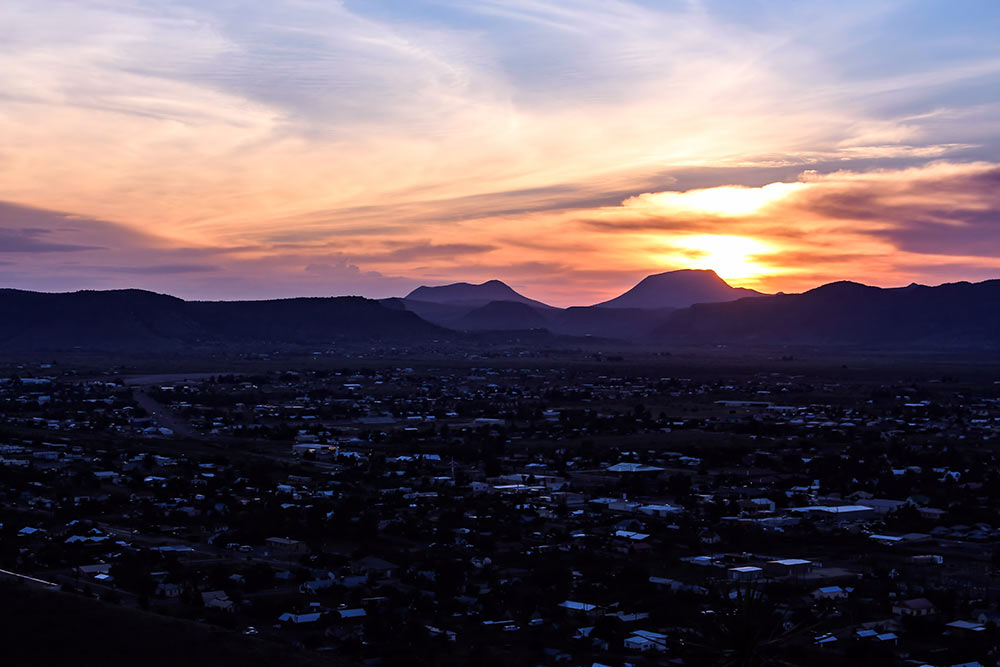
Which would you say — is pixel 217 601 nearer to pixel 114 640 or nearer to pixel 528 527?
pixel 114 640

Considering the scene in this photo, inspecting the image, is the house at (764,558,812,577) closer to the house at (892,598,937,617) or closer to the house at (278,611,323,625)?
the house at (892,598,937,617)

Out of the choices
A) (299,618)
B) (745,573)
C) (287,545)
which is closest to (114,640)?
(299,618)

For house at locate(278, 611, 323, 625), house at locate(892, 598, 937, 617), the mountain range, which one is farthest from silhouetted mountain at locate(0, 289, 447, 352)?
house at locate(892, 598, 937, 617)

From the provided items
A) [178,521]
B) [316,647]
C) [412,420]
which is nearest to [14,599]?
[316,647]

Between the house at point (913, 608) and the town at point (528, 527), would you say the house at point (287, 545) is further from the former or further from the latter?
the house at point (913, 608)

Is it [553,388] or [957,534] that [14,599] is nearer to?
[957,534]

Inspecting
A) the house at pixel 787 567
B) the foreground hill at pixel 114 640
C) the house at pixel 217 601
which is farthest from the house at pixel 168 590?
the house at pixel 787 567
